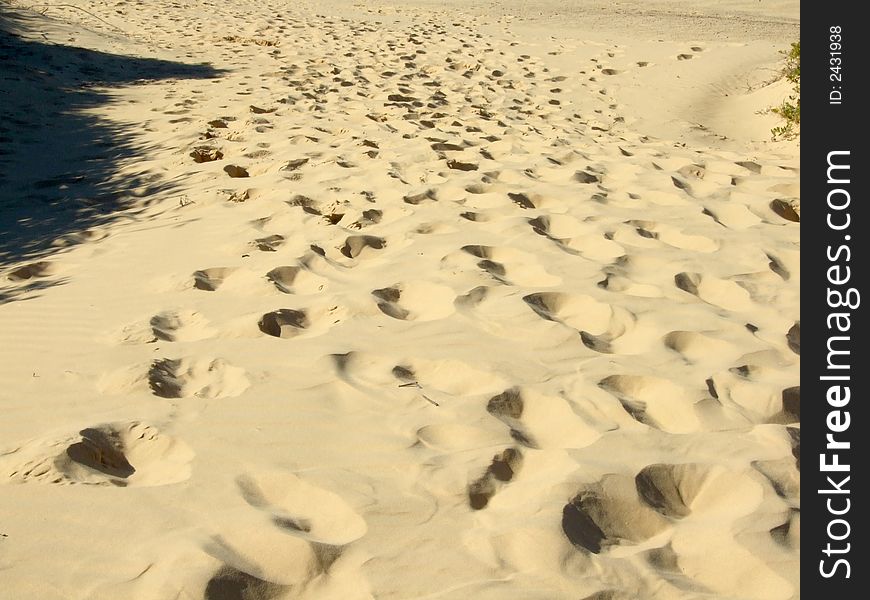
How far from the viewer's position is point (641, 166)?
591cm

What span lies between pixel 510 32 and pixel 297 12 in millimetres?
4240

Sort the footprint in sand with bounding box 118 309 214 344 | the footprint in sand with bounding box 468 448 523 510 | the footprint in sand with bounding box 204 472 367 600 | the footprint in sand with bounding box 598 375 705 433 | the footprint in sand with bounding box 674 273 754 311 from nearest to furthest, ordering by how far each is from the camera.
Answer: the footprint in sand with bounding box 204 472 367 600
the footprint in sand with bounding box 468 448 523 510
the footprint in sand with bounding box 598 375 705 433
the footprint in sand with bounding box 118 309 214 344
the footprint in sand with bounding box 674 273 754 311

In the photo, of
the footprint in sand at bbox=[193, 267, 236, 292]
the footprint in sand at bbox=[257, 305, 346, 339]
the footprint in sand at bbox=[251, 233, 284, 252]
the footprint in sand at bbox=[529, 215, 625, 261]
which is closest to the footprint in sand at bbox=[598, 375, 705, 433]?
the footprint in sand at bbox=[257, 305, 346, 339]

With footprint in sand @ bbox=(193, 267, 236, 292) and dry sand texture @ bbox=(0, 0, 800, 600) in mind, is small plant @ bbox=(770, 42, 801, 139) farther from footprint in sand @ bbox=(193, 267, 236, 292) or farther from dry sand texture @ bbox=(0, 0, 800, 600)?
footprint in sand @ bbox=(193, 267, 236, 292)

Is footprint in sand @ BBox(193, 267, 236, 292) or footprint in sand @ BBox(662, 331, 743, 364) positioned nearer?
footprint in sand @ BBox(662, 331, 743, 364)

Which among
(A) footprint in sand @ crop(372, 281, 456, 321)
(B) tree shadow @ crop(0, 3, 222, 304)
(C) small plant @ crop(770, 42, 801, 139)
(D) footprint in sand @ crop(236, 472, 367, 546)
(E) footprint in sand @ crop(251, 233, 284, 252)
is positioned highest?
(B) tree shadow @ crop(0, 3, 222, 304)

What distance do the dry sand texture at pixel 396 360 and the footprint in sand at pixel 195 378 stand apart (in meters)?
0.01

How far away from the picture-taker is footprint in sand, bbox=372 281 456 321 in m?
3.59

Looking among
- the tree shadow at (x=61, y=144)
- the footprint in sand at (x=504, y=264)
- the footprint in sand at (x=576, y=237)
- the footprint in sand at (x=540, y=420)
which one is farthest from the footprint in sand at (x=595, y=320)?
the tree shadow at (x=61, y=144)

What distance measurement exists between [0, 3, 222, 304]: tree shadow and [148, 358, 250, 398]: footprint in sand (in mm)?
1357

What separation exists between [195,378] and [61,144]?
16.2 feet

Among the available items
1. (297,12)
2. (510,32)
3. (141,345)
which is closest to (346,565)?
(141,345)

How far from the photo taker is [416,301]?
3.74m
